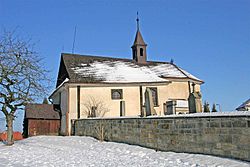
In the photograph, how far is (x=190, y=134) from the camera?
9945 millimetres

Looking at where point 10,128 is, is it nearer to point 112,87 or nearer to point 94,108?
point 94,108

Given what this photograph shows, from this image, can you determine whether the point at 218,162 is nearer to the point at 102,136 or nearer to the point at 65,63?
the point at 102,136

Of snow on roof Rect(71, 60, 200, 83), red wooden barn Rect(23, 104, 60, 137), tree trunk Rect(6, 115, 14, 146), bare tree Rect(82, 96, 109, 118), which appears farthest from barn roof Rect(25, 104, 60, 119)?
tree trunk Rect(6, 115, 14, 146)

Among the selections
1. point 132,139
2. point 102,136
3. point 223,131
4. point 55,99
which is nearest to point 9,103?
point 102,136

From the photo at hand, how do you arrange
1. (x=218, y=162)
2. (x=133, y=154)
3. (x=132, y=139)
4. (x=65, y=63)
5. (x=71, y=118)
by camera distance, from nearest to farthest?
(x=218, y=162), (x=133, y=154), (x=132, y=139), (x=71, y=118), (x=65, y=63)

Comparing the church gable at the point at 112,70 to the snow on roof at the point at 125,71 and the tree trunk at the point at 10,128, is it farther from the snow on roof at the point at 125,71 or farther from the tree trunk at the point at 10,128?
the tree trunk at the point at 10,128

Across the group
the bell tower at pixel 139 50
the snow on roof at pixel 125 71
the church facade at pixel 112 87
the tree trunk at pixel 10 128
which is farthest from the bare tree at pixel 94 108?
the bell tower at pixel 139 50

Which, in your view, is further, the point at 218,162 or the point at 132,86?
the point at 132,86

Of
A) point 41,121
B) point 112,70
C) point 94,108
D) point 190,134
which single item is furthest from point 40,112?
point 190,134

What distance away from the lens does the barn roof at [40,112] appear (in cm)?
2442

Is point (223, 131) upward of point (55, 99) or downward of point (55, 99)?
downward

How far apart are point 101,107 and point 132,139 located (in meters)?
11.0

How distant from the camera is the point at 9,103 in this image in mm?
15398

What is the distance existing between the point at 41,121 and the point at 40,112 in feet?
2.88
